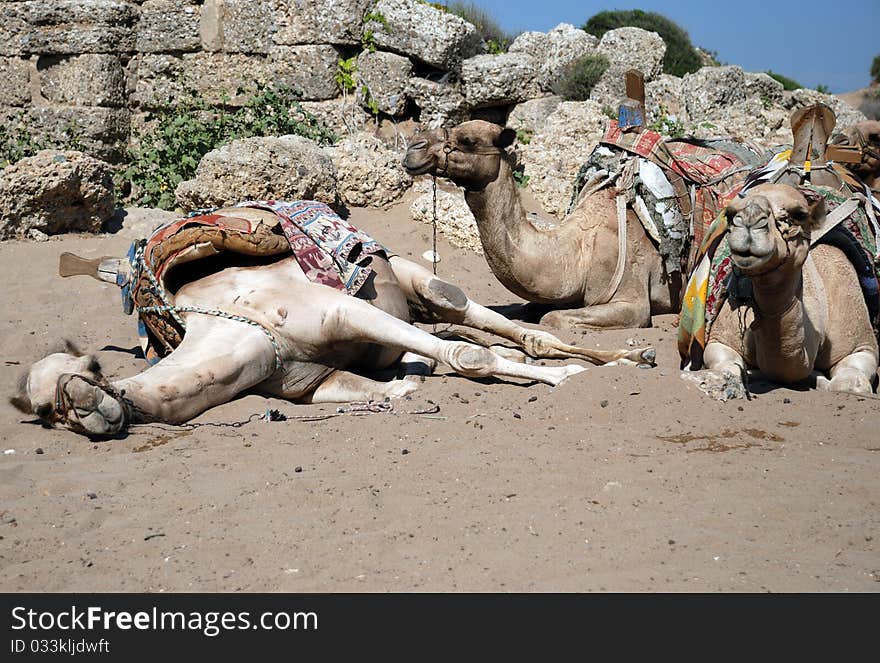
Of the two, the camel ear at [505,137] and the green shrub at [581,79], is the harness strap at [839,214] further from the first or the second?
the green shrub at [581,79]

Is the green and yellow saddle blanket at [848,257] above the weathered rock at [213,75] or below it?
below

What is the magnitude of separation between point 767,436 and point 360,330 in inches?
83.8

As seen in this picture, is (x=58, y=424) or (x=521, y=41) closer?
(x=58, y=424)

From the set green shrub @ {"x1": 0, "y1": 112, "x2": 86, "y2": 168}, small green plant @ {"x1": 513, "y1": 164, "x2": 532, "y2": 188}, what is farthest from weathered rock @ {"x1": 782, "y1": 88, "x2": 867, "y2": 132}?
green shrub @ {"x1": 0, "y1": 112, "x2": 86, "y2": 168}

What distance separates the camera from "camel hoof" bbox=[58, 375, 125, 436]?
423cm

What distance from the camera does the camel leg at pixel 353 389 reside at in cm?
529

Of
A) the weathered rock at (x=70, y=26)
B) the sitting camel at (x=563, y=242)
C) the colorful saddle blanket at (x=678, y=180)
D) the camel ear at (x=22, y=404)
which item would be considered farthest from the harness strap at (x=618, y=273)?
the weathered rock at (x=70, y=26)

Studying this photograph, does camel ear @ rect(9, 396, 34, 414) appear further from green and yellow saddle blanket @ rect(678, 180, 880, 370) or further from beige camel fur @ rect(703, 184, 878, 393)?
green and yellow saddle blanket @ rect(678, 180, 880, 370)

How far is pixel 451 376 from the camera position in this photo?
5.60 meters

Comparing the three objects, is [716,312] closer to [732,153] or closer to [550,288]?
[550,288]

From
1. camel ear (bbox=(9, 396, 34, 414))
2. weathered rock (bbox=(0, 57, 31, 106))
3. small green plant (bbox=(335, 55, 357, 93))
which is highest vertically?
small green plant (bbox=(335, 55, 357, 93))

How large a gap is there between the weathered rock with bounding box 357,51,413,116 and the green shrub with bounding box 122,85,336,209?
69 centimetres

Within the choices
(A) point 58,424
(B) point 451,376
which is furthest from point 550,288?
(A) point 58,424

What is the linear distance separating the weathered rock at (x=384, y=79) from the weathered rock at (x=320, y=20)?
32 centimetres
